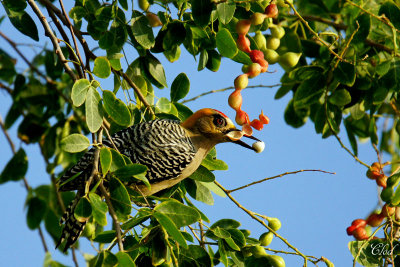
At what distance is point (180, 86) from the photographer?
4.01 m

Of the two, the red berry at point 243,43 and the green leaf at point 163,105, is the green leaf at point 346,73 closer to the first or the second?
the red berry at point 243,43

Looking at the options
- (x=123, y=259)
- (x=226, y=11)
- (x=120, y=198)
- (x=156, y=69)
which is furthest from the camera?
(x=156, y=69)

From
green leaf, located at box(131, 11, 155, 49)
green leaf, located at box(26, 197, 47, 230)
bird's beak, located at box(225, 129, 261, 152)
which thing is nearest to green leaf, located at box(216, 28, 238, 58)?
green leaf, located at box(131, 11, 155, 49)

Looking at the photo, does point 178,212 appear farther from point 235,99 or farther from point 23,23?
point 23,23

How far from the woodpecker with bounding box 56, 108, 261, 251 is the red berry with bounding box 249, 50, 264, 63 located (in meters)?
0.72

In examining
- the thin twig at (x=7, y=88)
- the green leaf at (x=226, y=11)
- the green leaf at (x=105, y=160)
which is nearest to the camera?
the green leaf at (x=105, y=160)

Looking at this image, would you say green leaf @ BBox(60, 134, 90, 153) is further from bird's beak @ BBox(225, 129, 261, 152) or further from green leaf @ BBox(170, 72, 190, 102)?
bird's beak @ BBox(225, 129, 261, 152)

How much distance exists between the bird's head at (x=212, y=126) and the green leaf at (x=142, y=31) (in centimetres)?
83

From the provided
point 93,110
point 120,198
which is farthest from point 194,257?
point 93,110

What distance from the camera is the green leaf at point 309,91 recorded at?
12.6ft

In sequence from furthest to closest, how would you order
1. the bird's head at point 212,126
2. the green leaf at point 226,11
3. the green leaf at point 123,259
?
the bird's head at point 212,126 → the green leaf at point 226,11 → the green leaf at point 123,259

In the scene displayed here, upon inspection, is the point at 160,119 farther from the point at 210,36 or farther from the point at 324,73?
the point at 324,73

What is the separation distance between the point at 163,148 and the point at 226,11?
49.4 inches

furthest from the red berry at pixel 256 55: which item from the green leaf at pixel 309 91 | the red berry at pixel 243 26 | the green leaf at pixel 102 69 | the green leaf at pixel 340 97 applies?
the green leaf at pixel 340 97
